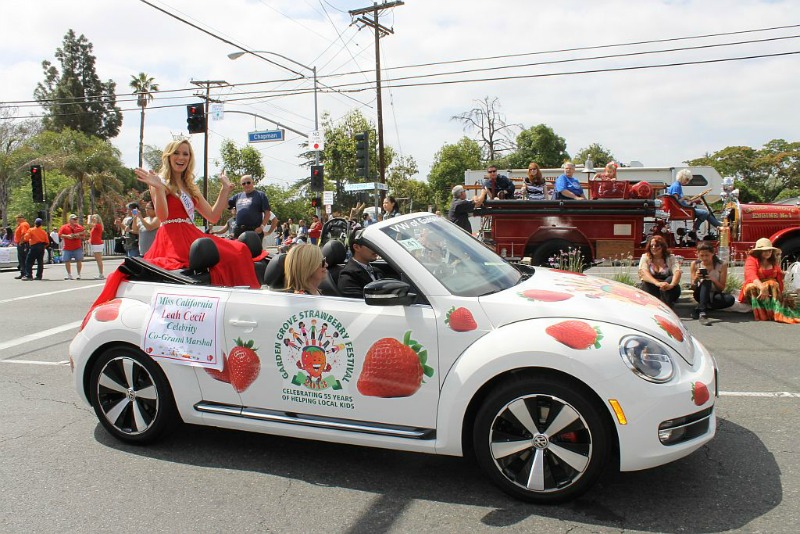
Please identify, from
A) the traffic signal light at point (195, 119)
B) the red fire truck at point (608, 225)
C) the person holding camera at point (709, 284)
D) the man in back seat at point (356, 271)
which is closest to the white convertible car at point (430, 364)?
the man in back seat at point (356, 271)

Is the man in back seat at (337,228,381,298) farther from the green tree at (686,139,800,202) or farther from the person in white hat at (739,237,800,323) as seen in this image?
the green tree at (686,139,800,202)

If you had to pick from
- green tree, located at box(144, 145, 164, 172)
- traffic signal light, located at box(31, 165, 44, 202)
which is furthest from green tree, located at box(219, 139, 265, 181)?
traffic signal light, located at box(31, 165, 44, 202)

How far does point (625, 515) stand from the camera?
312cm

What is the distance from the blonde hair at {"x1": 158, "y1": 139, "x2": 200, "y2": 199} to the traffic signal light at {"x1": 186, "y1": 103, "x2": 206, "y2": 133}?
1826cm

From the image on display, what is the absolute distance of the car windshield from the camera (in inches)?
143

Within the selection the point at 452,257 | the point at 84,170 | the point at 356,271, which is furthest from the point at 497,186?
the point at 84,170

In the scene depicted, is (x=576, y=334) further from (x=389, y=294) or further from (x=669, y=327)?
(x=389, y=294)

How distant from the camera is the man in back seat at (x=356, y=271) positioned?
397 centimetres

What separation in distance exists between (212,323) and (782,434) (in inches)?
147

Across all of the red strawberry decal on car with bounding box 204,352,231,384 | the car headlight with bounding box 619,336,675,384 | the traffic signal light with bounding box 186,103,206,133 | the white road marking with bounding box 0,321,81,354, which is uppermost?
the traffic signal light with bounding box 186,103,206,133

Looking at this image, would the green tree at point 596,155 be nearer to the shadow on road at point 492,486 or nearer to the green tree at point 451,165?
the green tree at point 451,165

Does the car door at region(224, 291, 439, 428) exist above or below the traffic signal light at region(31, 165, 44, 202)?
below

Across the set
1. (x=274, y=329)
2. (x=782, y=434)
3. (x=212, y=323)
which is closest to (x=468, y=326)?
(x=274, y=329)

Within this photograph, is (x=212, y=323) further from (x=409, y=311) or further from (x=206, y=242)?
(x=409, y=311)
